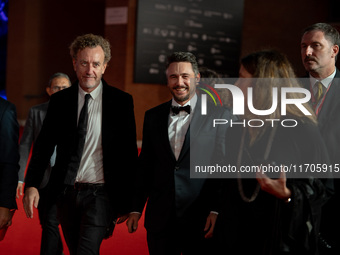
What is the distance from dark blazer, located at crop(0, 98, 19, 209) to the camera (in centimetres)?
209

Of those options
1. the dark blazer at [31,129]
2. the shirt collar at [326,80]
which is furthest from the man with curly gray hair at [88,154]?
the shirt collar at [326,80]

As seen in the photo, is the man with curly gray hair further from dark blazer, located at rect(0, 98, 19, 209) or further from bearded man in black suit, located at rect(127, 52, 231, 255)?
dark blazer, located at rect(0, 98, 19, 209)

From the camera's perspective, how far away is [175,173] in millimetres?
2361

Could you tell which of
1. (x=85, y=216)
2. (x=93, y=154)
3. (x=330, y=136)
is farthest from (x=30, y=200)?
(x=330, y=136)

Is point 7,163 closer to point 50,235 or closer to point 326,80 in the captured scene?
point 50,235

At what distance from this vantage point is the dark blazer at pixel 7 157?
209cm

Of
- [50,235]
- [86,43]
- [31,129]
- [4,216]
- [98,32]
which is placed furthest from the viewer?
[98,32]

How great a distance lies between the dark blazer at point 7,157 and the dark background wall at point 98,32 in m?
5.41

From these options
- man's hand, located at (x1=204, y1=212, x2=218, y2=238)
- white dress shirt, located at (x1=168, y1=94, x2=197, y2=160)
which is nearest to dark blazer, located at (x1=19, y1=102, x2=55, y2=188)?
white dress shirt, located at (x1=168, y1=94, x2=197, y2=160)

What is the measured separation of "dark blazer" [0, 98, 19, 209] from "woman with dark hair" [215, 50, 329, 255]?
100cm

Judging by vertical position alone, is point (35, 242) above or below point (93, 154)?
below

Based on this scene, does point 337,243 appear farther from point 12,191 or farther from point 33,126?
point 33,126

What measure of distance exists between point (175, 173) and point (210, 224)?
0.32m

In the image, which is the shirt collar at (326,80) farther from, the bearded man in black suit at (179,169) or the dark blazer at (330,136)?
the bearded man in black suit at (179,169)
